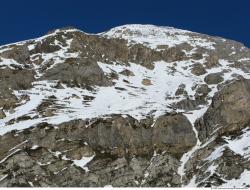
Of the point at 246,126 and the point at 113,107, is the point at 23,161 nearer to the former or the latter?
the point at 113,107

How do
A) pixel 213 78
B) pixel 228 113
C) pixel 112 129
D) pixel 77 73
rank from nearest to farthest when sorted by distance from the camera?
pixel 112 129 → pixel 228 113 → pixel 77 73 → pixel 213 78

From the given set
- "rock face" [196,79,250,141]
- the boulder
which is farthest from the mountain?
the boulder

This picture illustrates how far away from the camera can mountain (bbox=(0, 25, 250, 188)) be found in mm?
114938

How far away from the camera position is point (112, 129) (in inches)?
5182

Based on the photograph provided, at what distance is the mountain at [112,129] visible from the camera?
115 m

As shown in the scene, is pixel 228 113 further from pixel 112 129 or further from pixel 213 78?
pixel 213 78

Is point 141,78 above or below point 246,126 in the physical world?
above

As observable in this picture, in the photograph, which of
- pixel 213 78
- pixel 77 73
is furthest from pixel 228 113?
pixel 77 73

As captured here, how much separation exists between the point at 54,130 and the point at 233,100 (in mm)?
43926

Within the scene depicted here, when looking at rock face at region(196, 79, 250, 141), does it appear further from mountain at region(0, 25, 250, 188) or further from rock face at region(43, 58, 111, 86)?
rock face at region(43, 58, 111, 86)

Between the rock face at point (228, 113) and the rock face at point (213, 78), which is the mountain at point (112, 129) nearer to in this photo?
the rock face at point (228, 113)

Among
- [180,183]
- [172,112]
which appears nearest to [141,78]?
[172,112]

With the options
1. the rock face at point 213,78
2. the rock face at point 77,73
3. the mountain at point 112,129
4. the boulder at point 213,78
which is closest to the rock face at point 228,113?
the mountain at point 112,129

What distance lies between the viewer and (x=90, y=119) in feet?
443
